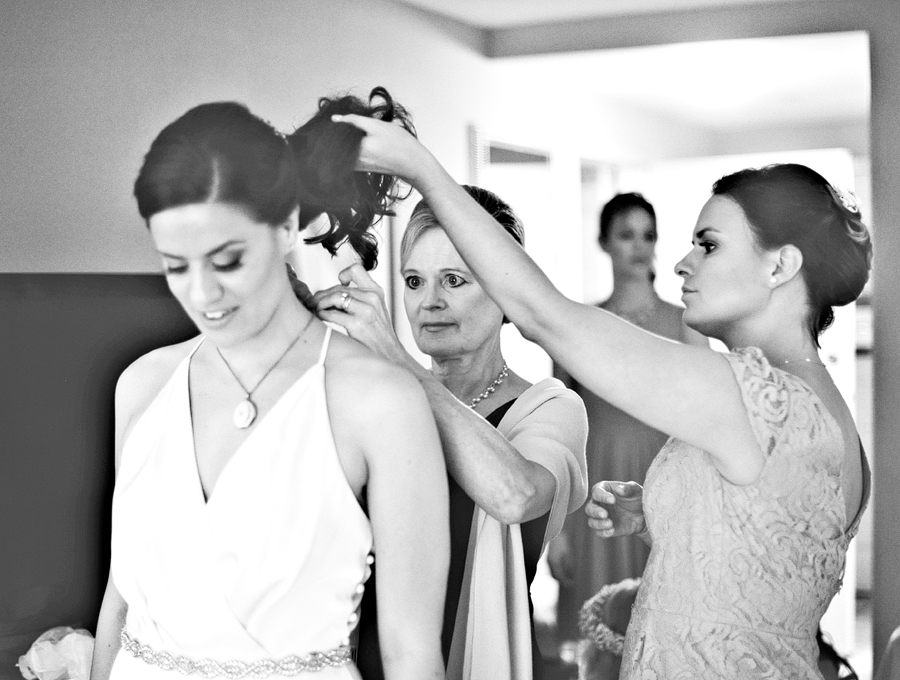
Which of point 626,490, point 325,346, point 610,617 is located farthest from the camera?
point 610,617

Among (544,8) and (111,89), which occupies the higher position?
(544,8)

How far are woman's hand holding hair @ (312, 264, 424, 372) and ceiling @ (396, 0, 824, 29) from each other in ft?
9.68

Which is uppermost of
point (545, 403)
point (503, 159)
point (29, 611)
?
point (503, 159)

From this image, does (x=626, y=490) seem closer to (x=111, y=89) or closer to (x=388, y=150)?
(x=388, y=150)

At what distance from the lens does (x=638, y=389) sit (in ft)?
4.35

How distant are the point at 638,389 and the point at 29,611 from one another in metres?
1.27

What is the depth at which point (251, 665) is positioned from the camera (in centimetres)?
114

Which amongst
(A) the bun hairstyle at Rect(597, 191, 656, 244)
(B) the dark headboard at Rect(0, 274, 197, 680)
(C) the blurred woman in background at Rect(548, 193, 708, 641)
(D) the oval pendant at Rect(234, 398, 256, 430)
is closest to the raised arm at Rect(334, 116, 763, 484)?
(D) the oval pendant at Rect(234, 398, 256, 430)

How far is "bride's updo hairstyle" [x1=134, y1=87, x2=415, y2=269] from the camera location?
1085 millimetres

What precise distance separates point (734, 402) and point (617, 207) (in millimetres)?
3073

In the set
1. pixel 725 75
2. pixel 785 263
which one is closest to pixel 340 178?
pixel 785 263

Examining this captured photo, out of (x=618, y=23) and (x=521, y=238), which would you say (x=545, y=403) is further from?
(x=618, y=23)

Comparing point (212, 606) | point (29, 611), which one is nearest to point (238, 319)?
point (212, 606)

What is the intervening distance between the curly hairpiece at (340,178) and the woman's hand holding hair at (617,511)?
58cm
